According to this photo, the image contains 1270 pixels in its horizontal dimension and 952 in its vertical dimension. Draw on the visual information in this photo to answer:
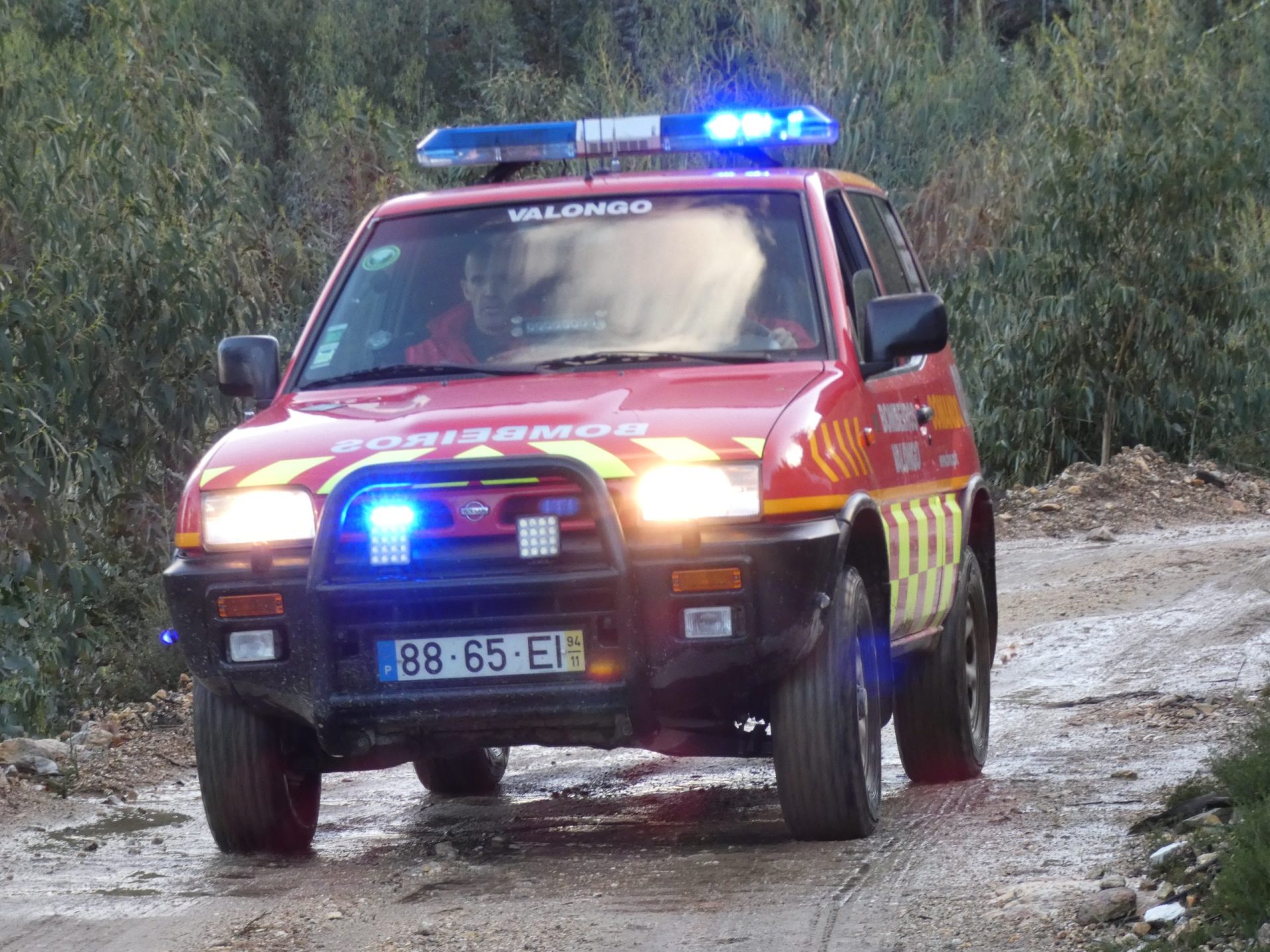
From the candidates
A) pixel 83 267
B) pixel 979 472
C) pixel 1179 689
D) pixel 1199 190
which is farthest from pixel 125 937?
pixel 1199 190

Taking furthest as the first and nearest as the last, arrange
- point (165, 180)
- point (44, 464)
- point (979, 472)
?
point (165, 180) → point (44, 464) → point (979, 472)

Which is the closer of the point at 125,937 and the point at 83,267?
the point at 125,937

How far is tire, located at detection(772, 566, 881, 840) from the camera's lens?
500 cm

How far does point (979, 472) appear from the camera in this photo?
23.8ft

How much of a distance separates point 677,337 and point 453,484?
1.08m

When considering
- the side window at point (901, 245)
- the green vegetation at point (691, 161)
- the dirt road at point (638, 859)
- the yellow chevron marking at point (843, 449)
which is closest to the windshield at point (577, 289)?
the yellow chevron marking at point (843, 449)

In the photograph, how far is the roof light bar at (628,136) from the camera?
20.7 feet

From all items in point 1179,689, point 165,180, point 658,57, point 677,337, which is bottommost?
point 1179,689

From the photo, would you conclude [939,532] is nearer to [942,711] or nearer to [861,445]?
[942,711]

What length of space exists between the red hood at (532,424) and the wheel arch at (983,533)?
1670 millimetres

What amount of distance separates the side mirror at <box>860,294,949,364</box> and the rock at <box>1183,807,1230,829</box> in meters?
1.42

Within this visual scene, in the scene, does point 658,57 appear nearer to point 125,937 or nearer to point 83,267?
point 83,267

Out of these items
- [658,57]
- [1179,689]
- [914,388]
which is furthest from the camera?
[658,57]

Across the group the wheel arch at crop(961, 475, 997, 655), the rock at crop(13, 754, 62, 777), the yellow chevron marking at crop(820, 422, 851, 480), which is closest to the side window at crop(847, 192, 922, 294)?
the wheel arch at crop(961, 475, 997, 655)
